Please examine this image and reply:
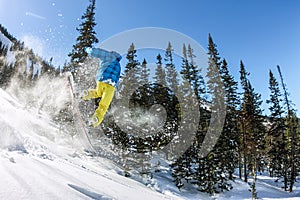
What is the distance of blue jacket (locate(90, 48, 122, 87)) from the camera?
8.21 m

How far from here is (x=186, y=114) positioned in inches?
863

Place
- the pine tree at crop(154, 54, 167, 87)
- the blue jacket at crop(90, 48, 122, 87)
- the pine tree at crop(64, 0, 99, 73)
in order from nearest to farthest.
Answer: the blue jacket at crop(90, 48, 122, 87), the pine tree at crop(64, 0, 99, 73), the pine tree at crop(154, 54, 167, 87)

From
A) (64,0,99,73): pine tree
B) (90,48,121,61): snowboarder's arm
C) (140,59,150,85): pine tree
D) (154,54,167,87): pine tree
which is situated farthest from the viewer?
(154,54,167,87): pine tree

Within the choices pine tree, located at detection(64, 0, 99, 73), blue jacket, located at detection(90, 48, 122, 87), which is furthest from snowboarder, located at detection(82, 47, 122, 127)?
pine tree, located at detection(64, 0, 99, 73)

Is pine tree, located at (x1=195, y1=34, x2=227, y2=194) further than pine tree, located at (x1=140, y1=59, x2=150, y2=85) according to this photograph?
No

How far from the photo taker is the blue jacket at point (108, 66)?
26.9 feet

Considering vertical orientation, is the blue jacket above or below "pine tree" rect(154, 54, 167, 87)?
below

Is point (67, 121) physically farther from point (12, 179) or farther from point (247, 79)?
point (247, 79)

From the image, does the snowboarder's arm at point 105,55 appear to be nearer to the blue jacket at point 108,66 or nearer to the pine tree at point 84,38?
the blue jacket at point 108,66

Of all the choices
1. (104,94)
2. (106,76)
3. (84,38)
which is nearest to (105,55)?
(106,76)

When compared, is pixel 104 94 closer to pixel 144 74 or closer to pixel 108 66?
pixel 108 66

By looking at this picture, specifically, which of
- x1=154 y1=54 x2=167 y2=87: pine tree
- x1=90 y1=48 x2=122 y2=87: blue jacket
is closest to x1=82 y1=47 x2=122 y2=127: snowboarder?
x1=90 y1=48 x2=122 y2=87: blue jacket

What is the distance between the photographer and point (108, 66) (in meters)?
8.30

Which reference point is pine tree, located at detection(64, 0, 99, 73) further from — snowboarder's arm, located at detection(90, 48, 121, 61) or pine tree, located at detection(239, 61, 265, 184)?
pine tree, located at detection(239, 61, 265, 184)
